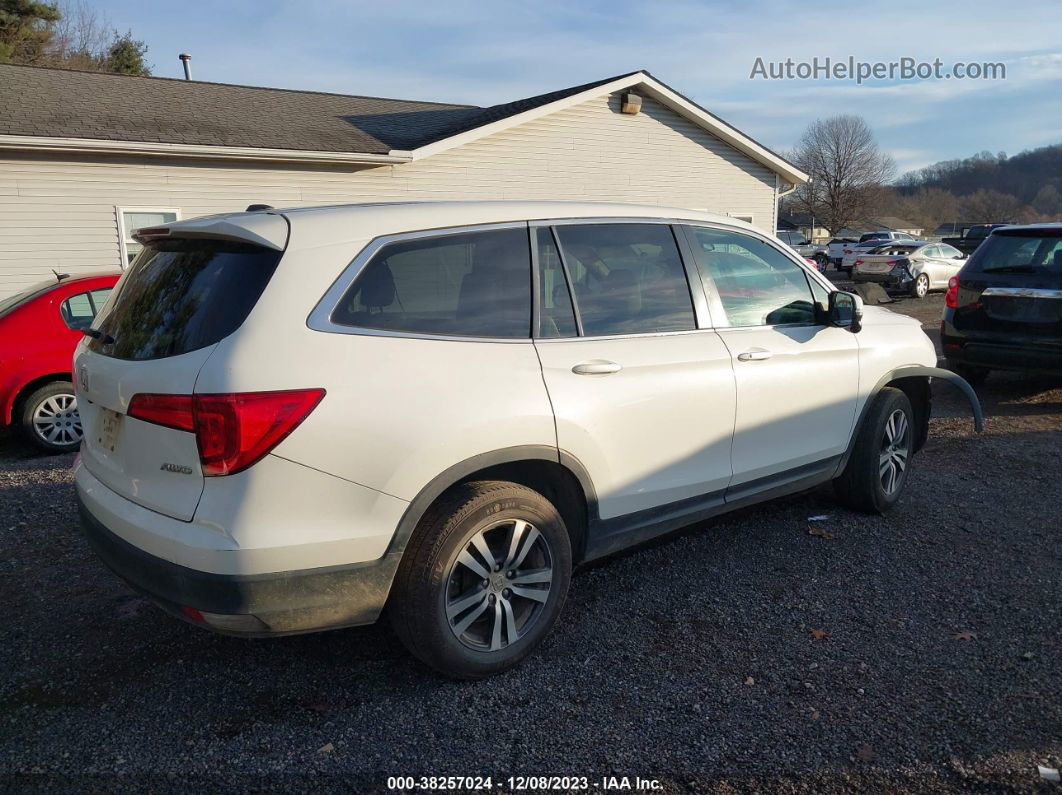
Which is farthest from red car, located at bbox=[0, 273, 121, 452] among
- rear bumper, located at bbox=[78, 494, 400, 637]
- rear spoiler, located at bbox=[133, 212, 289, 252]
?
rear bumper, located at bbox=[78, 494, 400, 637]

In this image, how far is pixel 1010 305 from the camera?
7594 mm

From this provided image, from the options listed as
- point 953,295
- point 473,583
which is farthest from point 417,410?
point 953,295

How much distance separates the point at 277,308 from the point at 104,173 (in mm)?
10514

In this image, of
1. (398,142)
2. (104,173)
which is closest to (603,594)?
(104,173)

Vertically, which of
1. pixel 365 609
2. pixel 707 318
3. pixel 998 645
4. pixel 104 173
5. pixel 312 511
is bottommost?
pixel 998 645

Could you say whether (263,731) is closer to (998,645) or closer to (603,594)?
(603,594)

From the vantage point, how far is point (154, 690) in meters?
3.06

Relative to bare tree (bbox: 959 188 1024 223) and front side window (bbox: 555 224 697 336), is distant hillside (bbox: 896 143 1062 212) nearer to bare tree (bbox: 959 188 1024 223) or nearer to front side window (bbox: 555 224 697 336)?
bare tree (bbox: 959 188 1024 223)

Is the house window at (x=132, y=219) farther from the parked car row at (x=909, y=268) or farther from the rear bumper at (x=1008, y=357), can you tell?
the parked car row at (x=909, y=268)

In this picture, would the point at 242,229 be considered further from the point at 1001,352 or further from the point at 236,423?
the point at 1001,352

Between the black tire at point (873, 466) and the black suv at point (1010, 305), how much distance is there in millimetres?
3433

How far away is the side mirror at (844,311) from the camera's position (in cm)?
430

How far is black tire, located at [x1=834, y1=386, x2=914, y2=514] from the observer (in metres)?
4.62

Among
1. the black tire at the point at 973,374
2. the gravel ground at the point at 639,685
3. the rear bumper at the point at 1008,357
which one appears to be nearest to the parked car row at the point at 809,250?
the black tire at the point at 973,374
